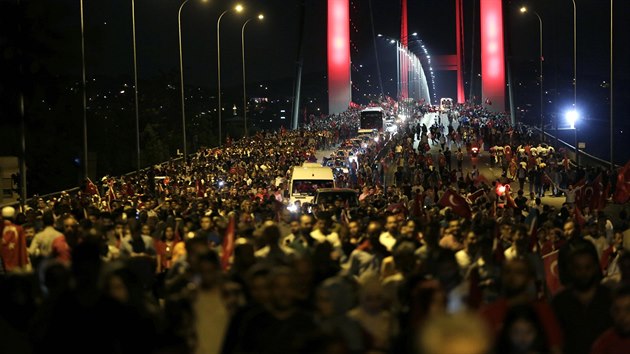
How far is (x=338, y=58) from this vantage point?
12206cm

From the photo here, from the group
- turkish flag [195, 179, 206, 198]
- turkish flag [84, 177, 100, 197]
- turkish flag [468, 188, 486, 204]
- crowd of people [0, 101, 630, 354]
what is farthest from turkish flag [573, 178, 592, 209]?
turkish flag [84, 177, 100, 197]

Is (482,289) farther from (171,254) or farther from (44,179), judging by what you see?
(44,179)

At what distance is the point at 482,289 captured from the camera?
10117 mm

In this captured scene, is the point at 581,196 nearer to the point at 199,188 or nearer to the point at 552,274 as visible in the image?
the point at 552,274

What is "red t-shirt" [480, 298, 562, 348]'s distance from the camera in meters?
7.24

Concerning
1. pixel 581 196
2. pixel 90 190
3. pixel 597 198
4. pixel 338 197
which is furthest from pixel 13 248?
pixel 90 190

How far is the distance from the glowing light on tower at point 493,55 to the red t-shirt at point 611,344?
10957 centimetres

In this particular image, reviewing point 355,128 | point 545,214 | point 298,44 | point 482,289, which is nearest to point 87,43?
point 545,214

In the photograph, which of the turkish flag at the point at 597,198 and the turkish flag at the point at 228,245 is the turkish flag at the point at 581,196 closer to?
the turkish flag at the point at 597,198

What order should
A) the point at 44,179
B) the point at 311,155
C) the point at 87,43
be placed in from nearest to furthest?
the point at 87,43 < the point at 311,155 < the point at 44,179

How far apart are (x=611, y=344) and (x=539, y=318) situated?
44 cm

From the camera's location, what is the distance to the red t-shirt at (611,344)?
7.24 metres

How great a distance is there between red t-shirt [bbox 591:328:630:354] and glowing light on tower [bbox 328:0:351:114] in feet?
371

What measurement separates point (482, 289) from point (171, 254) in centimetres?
479
